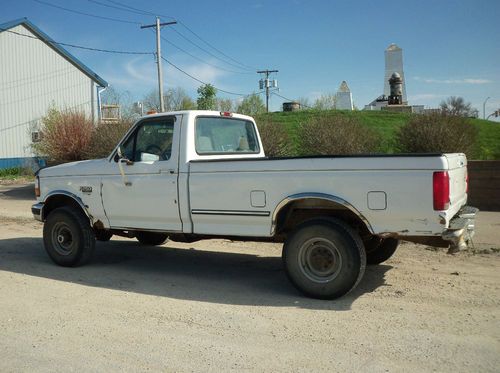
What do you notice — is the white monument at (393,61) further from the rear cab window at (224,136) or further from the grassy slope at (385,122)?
the rear cab window at (224,136)

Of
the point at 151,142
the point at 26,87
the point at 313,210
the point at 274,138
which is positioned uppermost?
the point at 26,87

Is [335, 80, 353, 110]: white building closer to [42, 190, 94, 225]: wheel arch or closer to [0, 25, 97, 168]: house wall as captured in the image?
[0, 25, 97, 168]: house wall

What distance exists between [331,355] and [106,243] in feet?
20.5

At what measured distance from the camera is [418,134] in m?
13.5

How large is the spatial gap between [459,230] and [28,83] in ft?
105

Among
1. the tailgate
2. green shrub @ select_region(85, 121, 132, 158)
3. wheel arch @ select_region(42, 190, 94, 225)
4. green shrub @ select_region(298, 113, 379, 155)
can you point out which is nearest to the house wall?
green shrub @ select_region(85, 121, 132, 158)

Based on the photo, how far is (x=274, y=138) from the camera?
50.6ft

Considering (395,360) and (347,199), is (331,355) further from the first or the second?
(347,199)

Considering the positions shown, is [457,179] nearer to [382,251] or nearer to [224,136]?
[382,251]

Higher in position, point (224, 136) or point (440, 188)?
point (224, 136)

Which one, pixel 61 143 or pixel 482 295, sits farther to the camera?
pixel 61 143

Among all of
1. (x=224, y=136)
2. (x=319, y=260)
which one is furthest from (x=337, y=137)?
(x=319, y=260)

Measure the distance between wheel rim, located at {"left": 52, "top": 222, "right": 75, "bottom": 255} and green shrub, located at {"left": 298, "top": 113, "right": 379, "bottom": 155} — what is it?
8659mm

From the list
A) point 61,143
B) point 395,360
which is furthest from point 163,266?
point 61,143
